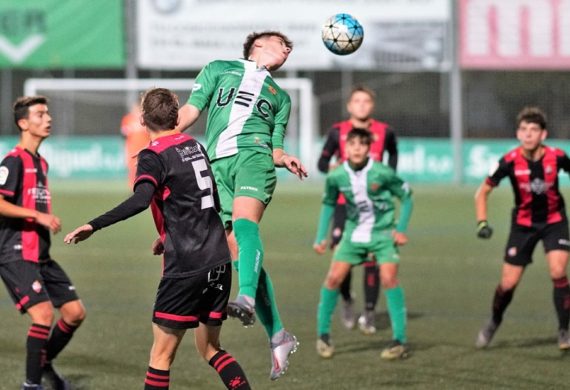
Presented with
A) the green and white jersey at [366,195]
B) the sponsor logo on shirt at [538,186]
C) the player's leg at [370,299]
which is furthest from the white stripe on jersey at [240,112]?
the player's leg at [370,299]

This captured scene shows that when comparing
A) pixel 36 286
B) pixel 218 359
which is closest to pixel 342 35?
pixel 218 359

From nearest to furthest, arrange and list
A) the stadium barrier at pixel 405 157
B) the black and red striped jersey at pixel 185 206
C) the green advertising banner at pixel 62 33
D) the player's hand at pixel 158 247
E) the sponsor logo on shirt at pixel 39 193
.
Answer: the black and red striped jersey at pixel 185 206 → the player's hand at pixel 158 247 → the sponsor logo on shirt at pixel 39 193 → the stadium barrier at pixel 405 157 → the green advertising banner at pixel 62 33

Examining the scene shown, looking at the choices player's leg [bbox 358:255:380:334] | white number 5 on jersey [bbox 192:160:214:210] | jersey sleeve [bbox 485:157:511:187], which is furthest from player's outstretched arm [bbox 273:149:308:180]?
player's leg [bbox 358:255:380:334]

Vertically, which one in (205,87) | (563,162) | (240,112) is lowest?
(563,162)

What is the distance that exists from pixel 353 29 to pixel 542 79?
1055 inches

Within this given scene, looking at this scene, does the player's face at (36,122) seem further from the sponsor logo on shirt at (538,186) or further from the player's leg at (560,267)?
the player's leg at (560,267)

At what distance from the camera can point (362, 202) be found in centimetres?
949

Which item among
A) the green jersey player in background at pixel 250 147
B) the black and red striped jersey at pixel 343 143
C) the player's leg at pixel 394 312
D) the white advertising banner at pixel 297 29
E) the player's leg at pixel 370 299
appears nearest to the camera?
the green jersey player in background at pixel 250 147

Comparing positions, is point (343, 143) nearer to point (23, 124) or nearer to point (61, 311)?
point (23, 124)

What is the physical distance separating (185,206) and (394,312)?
3500 millimetres

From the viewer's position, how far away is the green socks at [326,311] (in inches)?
364

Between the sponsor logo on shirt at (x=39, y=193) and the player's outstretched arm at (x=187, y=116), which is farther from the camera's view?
the sponsor logo on shirt at (x=39, y=193)

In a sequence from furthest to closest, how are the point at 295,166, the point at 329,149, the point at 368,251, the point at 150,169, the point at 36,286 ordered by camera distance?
1. the point at 329,149
2. the point at 368,251
3. the point at 36,286
4. the point at 295,166
5. the point at 150,169

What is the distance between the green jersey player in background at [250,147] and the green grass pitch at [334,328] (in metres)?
1.23
